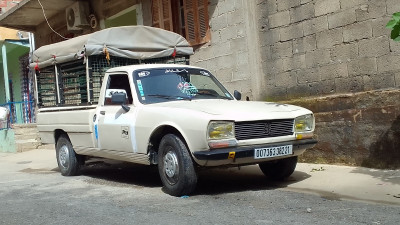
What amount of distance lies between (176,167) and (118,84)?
1.89 m

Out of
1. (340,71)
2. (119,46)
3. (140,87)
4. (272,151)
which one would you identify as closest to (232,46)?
(340,71)

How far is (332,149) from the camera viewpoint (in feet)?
23.3

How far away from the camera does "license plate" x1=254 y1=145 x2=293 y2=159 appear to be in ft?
16.8

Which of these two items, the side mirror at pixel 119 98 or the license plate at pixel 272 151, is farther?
the side mirror at pixel 119 98

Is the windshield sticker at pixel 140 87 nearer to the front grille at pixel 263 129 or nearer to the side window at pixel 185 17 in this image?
the front grille at pixel 263 129

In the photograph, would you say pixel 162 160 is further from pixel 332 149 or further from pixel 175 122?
pixel 332 149

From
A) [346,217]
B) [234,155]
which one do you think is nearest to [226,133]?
[234,155]

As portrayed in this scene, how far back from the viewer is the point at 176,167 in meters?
5.30

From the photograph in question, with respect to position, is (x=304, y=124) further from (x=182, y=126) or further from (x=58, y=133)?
(x=58, y=133)

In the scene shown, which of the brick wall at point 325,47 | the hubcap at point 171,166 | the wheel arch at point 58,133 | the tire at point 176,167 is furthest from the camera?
the wheel arch at point 58,133

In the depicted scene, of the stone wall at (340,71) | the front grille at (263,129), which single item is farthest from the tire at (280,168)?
the stone wall at (340,71)

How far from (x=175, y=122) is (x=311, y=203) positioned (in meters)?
1.73

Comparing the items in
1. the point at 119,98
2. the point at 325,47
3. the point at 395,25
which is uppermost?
the point at 325,47

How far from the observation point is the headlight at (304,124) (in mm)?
5554
